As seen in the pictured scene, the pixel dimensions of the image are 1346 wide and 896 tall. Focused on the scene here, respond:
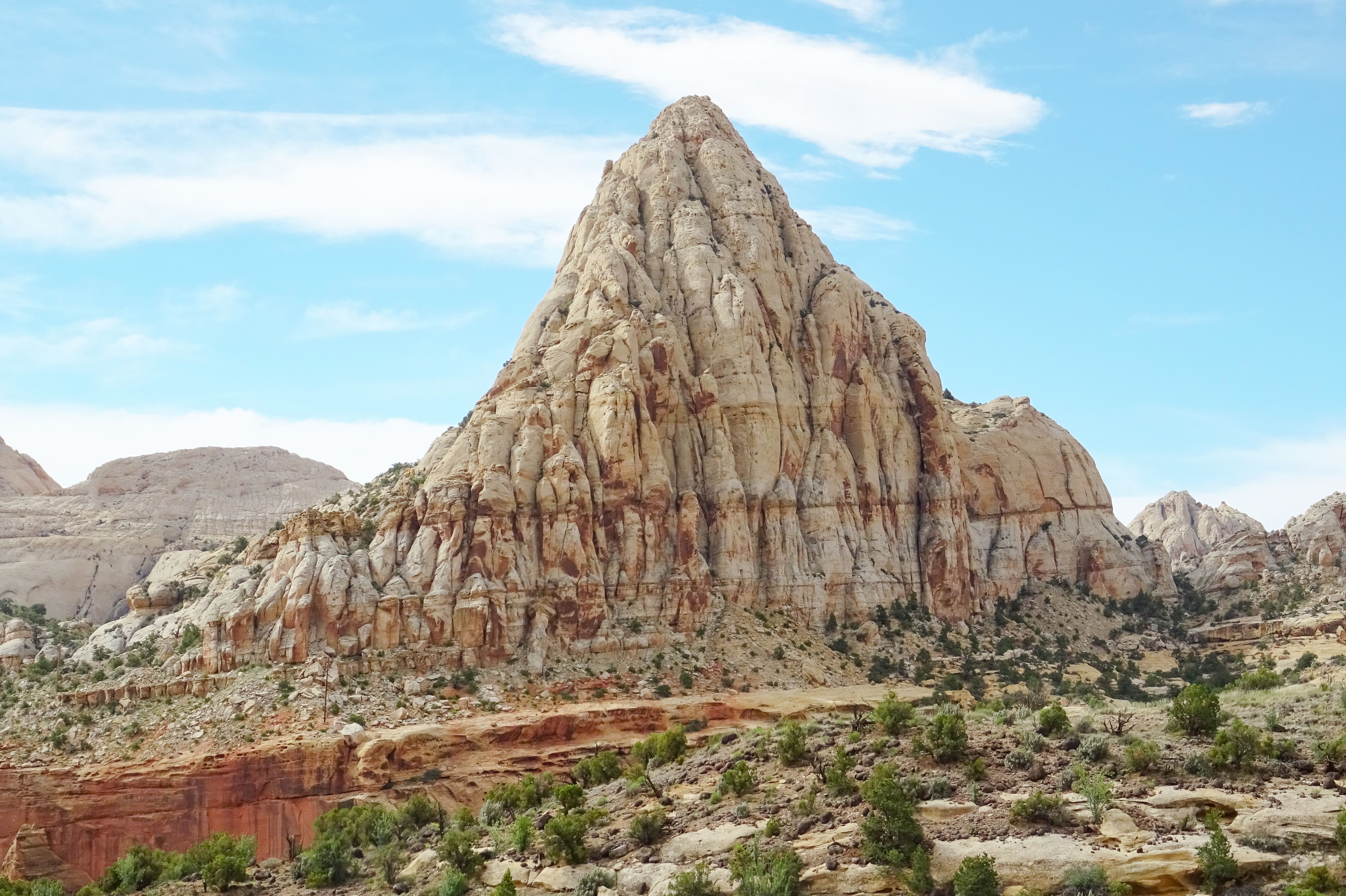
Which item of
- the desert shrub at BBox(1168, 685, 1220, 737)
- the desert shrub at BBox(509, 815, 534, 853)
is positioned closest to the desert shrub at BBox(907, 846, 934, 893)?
the desert shrub at BBox(1168, 685, 1220, 737)

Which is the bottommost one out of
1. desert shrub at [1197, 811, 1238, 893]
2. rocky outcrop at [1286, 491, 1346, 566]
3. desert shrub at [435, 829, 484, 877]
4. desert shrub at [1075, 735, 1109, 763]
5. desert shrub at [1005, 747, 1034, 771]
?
desert shrub at [435, 829, 484, 877]

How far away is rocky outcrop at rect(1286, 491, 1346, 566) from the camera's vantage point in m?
123

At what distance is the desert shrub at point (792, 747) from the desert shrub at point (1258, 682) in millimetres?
22625

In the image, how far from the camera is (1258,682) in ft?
226

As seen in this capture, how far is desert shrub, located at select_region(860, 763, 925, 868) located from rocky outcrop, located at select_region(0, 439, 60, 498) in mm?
137329

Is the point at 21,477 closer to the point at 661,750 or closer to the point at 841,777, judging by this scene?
the point at 661,750

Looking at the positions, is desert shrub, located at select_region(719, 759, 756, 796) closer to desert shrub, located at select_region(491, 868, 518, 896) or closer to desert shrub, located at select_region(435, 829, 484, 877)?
desert shrub, located at select_region(491, 868, 518, 896)

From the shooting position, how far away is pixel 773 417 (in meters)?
101

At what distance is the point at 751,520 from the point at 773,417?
7.62 m

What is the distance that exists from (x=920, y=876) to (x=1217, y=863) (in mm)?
8438

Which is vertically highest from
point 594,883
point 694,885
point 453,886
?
point 694,885

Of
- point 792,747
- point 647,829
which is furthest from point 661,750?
point 647,829

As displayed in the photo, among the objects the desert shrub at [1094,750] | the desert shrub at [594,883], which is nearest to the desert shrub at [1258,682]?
the desert shrub at [1094,750]

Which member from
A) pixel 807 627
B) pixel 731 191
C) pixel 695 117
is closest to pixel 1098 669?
pixel 807 627
